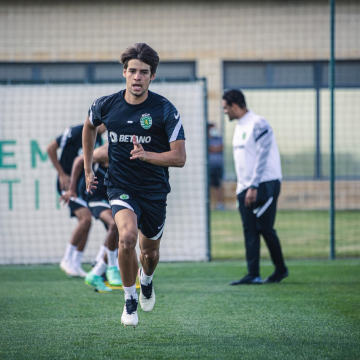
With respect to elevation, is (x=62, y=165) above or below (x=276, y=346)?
above

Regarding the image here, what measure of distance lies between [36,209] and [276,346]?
5440mm

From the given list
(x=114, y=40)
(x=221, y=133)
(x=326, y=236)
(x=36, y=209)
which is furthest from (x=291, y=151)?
(x=36, y=209)

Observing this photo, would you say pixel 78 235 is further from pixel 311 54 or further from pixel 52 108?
pixel 311 54

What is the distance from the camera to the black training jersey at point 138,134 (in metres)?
4.63

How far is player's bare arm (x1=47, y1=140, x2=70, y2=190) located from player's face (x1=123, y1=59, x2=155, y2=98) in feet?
9.86

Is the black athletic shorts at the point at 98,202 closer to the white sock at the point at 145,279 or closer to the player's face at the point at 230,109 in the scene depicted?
the player's face at the point at 230,109

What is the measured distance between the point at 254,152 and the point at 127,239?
293 cm

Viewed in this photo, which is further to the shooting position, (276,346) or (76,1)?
(76,1)

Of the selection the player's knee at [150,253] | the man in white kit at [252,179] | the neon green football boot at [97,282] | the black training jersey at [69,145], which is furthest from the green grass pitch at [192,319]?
the black training jersey at [69,145]

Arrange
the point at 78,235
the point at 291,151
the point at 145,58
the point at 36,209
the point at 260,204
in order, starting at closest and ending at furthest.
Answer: the point at 145,58, the point at 260,204, the point at 78,235, the point at 36,209, the point at 291,151

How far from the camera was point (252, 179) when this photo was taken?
684 cm

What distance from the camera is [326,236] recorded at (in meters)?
11.6

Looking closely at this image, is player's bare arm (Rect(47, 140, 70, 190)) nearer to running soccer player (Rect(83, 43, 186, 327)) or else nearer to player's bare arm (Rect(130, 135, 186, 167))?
running soccer player (Rect(83, 43, 186, 327))

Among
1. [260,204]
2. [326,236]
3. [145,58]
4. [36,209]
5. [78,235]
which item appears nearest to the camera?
[145,58]
